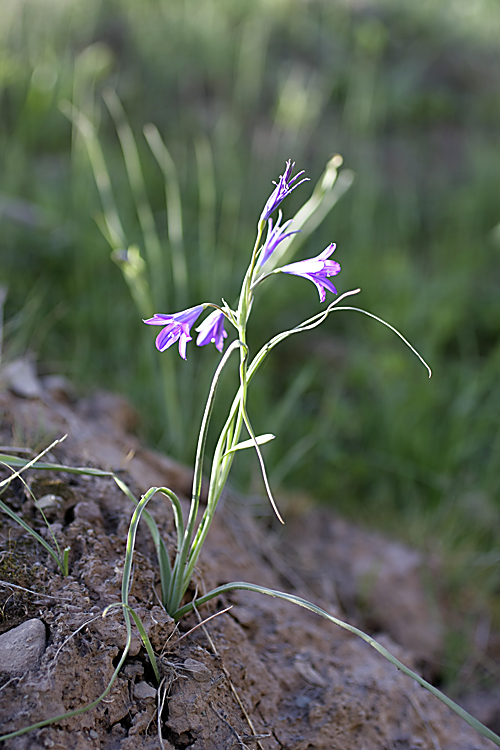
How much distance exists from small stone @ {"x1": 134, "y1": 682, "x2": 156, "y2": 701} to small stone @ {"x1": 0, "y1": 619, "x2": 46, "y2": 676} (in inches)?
6.0

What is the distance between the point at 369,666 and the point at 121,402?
3.45 feet

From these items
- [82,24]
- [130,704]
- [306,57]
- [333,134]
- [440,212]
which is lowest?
[130,704]

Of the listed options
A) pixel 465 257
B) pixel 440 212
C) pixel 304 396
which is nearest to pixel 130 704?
pixel 304 396

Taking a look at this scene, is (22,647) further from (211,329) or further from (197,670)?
(211,329)

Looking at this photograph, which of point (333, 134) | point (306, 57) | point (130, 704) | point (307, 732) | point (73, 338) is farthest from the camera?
point (306, 57)

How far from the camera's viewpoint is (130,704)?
37.5 inches

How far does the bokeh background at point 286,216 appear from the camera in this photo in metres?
2.37

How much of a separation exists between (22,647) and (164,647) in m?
0.21

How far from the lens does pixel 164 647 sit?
3.34 feet

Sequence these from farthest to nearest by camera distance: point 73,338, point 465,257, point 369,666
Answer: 1. point 465,257
2. point 73,338
3. point 369,666

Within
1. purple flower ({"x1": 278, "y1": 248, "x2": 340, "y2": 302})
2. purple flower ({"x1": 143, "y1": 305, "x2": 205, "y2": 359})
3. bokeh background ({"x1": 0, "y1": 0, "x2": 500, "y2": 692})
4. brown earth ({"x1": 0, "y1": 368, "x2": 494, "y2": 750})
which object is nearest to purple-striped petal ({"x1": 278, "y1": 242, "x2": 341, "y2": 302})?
purple flower ({"x1": 278, "y1": 248, "x2": 340, "y2": 302})

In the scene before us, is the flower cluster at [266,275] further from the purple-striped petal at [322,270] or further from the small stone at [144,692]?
the small stone at [144,692]

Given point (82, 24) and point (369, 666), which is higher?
point (82, 24)

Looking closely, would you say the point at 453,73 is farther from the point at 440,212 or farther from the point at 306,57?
the point at 440,212
